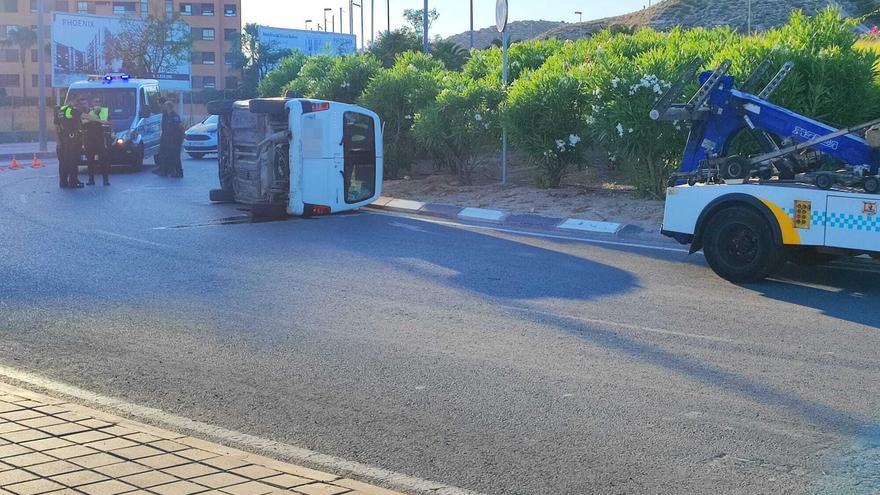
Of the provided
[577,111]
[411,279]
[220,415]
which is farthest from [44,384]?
[577,111]

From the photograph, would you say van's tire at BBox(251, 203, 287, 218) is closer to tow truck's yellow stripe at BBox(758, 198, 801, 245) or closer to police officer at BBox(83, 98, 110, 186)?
police officer at BBox(83, 98, 110, 186)

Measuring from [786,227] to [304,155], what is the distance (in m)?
8.22

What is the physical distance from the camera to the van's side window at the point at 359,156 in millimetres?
17203

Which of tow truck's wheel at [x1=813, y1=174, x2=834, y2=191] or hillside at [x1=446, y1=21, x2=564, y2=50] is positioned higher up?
hillside at [x1=446, y1=21, x2=564, y2=50]

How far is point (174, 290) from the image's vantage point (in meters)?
10.7

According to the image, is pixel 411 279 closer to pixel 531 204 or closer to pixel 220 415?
pixel 220 415

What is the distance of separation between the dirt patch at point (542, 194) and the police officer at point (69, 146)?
6.51 meters

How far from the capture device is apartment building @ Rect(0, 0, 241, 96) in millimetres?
97250

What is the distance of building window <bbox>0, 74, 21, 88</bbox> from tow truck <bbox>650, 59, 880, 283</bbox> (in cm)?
9578

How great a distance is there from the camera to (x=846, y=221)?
10227 millimetres

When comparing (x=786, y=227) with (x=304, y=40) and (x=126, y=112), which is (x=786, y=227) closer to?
(x=126, y=112)

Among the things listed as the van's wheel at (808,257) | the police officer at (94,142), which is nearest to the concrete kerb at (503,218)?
the van's wheel at (808,257)

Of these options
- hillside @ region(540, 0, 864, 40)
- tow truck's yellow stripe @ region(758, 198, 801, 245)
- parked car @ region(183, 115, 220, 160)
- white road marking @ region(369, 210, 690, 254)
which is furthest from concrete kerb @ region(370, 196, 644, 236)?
hillside @ region(540, 0, 864, 40)

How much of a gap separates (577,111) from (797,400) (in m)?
12.4
